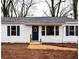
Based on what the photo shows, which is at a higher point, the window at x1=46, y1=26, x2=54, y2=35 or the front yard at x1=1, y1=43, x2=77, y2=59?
the window at x1=46, y1=26, x2=54, y2=35

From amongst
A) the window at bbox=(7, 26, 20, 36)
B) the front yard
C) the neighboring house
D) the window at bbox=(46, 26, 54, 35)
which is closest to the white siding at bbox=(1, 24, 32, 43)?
the neighboring house

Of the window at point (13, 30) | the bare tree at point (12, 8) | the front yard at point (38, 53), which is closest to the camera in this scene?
the front yard at point (38, 53)

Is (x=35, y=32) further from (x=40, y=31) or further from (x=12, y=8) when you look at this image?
(x=12, y=8)

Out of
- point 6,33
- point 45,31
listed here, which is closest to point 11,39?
point 6,33

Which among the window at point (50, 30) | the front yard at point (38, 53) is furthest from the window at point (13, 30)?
the front yard at point (38, 53)

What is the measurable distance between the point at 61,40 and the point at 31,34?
2864 millimetres

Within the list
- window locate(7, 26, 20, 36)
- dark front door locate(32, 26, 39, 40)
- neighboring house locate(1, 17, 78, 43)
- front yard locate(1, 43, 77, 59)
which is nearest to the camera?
front yard locate(1, 43, 77, 59)

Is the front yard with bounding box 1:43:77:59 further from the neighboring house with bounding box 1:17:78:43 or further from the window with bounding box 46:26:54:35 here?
the window with bounding box 46:26:54:35

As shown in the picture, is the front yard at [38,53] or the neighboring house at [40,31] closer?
the front yard at [38,53]

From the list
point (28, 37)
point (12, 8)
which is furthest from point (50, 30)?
point (12, 8)

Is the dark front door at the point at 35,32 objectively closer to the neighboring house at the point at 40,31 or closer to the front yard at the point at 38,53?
the neighboring house at the point at 40,31

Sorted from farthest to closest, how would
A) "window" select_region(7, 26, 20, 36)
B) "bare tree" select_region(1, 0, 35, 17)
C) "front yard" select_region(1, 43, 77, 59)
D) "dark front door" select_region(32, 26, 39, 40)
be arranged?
"bare tree" select_region(1, 0, 35, 17) → "dark front door" select_region(32, 26, 39, 40) → "window" select_region(7, 26, 20, 36) → "front yard" select_region(1, 43, 77, 59)

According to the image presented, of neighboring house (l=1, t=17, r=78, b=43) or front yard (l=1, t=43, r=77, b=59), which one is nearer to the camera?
front yard (l=1, t=43, r=77, b=59)

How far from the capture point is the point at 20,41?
1762 centimetres
